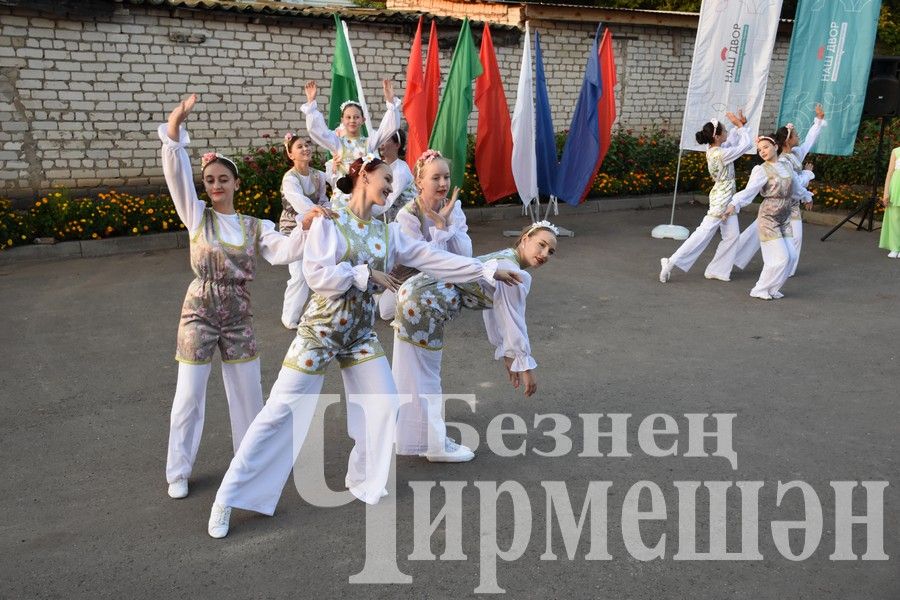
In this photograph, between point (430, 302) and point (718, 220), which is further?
point (718, 220)

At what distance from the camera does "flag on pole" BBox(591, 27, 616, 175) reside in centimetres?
1184

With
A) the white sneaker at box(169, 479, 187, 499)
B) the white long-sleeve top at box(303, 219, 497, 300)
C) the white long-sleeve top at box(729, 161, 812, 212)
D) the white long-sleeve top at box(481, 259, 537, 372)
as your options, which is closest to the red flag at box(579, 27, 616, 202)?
the white long-sleeve top at box(729, 161, 812, 212)

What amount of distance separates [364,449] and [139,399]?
212 cm

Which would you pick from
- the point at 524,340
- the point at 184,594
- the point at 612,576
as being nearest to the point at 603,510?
the point at 612,576

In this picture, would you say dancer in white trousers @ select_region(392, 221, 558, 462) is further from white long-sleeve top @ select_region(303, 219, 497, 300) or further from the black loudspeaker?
the black loudspeaker

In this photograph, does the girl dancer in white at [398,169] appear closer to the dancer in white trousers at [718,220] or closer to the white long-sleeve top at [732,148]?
the dancer in white trousers at [718,220]

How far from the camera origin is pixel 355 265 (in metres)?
4.02

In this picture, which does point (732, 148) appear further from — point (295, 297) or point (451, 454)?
point (451, 454)

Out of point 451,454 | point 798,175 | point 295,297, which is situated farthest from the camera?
point 798,175

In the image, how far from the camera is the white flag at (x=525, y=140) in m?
11.4

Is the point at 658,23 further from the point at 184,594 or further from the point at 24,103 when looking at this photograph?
the point at 184,594

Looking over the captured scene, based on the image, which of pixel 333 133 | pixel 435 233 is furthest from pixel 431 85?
pixel 435 233

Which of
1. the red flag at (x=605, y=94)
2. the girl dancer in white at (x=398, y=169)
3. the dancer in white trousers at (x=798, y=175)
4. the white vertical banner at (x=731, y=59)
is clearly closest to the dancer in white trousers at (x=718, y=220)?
the dancer in white trousers at (x=798, y=175)

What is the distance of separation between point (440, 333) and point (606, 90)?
26.5ft
